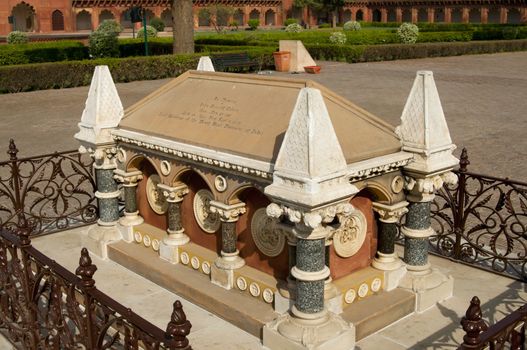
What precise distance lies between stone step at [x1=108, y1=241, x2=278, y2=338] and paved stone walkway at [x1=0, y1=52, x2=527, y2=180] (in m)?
6.68

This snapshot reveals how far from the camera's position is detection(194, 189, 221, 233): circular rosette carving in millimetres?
5945

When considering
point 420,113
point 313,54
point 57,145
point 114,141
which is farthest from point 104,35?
point 420,113

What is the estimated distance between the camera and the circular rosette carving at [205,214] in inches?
234

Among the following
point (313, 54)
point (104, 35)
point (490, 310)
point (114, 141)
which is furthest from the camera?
point (313, 54)

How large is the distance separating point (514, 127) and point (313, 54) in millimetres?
19368

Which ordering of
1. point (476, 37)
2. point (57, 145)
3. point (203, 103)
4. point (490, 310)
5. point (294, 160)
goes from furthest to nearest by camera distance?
point (476, 37)
point (57, 145)
point (203, 103)
point (490, 310)
point (294, 160)

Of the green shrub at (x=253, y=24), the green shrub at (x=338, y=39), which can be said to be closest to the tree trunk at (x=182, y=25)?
the green shrub at (x=338, y=39)

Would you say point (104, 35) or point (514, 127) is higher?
point (104, 35)

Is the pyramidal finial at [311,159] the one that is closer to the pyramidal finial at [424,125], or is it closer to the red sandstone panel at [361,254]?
the red sandstone panel at [361,254]

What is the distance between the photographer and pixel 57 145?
43.5 ft

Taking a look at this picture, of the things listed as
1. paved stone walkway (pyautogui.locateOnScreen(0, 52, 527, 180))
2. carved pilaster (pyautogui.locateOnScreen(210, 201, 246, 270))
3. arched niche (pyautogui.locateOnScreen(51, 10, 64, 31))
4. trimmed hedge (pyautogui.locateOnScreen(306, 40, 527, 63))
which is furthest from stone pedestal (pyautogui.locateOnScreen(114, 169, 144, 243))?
arched niche (pyautogui.locateOnScreen(51, 10, 64, 31))

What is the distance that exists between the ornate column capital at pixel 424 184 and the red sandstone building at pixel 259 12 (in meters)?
58.9

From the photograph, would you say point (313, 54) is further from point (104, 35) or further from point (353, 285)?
point (353, 285)

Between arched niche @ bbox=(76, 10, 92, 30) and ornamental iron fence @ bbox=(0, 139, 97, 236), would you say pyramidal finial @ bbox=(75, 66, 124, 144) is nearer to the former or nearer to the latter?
ornamental iron fence @ bbox=(0, 139, 97, 236)
